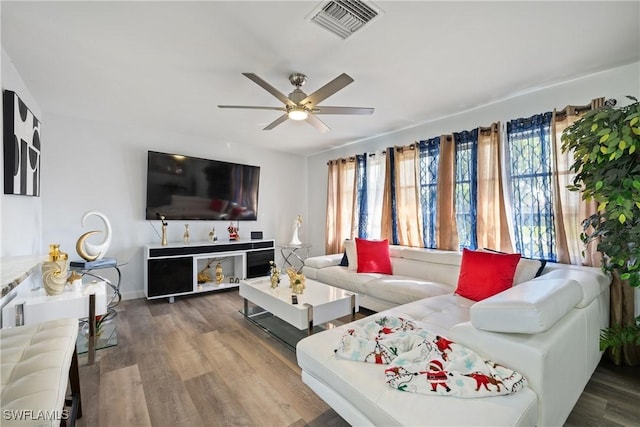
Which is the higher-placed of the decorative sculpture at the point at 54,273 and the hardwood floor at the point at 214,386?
the decorative sculpture at the point at 54,273

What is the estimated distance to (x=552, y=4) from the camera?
1.59 meters

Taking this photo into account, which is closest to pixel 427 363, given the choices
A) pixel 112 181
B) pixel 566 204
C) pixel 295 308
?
pixel 295 308

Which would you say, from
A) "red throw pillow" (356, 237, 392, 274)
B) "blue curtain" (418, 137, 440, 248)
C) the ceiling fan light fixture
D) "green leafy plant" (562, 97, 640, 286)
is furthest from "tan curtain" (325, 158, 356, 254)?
"green leafy plant" (562, 97, 640, 286)

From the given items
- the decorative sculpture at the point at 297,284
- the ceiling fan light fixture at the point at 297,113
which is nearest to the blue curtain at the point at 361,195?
the decorative sculpture at the point at 297,284

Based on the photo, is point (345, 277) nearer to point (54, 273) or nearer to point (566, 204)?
point (566, 204)

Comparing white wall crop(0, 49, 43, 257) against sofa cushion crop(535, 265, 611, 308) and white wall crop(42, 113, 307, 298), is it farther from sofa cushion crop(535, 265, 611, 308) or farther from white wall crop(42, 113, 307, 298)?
sofa cushion crop(535, 265, 611, 308)

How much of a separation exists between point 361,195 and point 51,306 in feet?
11.8

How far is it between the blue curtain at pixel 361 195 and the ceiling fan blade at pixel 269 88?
2266 mm

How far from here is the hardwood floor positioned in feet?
5.22

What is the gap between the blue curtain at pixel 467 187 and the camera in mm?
3102

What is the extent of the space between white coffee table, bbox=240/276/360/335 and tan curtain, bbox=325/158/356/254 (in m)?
1.70

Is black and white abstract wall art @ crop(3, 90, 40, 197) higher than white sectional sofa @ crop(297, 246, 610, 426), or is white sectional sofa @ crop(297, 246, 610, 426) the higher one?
black and white abstract wall art @ crop(3, 90, 40, 197)

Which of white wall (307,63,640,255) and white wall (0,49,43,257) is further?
white wall (307,63,640,255)

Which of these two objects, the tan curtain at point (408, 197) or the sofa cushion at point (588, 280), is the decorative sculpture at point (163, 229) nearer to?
the tan curtain at point (408, 197)
